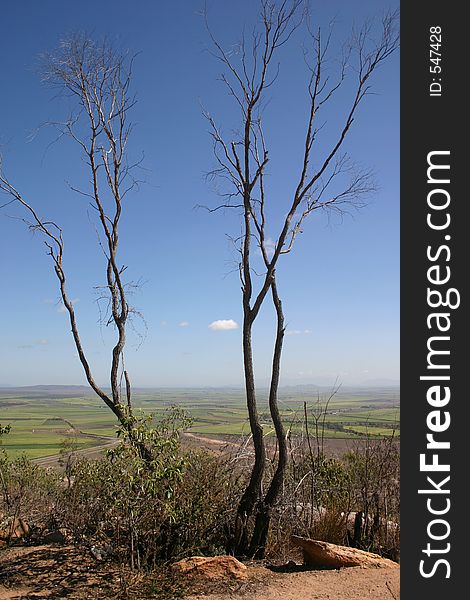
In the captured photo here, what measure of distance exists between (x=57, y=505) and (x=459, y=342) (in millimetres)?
7313

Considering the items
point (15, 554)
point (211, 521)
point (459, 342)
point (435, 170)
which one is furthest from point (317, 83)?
point (15, 554)

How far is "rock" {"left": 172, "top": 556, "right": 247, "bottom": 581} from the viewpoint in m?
6.06

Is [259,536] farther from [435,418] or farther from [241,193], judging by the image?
[241,193]

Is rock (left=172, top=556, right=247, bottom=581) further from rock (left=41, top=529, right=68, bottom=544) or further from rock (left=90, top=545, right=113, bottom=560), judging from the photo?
rock (left=41, top=529, right=68, bottom=544)

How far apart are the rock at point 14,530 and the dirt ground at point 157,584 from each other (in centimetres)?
142

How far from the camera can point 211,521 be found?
23.0 feet

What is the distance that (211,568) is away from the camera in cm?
612

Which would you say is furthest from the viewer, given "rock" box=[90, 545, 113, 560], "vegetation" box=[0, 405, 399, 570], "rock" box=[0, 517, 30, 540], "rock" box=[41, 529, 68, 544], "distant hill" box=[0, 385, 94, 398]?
"distant hill" box=[0, 385, 94, 398]

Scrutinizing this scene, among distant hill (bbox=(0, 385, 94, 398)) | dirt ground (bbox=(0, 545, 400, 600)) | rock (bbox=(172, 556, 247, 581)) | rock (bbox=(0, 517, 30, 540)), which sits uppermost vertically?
rock (bbox=(172, 556, 247, 581))

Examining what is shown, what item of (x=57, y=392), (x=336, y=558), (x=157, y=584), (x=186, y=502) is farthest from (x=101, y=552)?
(x=57, y=392)

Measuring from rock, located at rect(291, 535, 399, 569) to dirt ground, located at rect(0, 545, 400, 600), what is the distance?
5.1 inches

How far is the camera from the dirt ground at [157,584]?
18.3 ft

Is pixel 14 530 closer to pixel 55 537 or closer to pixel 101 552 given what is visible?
pixel 55 537

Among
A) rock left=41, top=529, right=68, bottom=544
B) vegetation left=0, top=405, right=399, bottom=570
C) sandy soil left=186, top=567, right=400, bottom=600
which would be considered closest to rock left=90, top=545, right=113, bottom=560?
vegetation left=0, top=405, right=399, bottom=570
